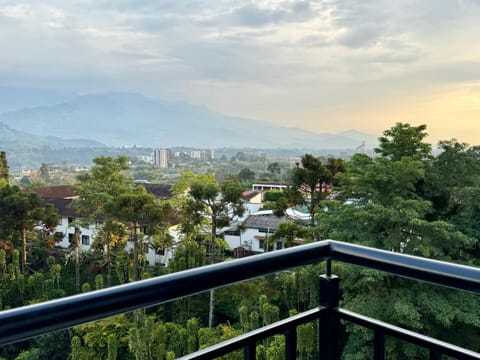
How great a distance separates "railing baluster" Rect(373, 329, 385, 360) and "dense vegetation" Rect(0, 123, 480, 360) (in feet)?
9.03

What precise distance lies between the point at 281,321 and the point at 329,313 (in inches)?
5.5

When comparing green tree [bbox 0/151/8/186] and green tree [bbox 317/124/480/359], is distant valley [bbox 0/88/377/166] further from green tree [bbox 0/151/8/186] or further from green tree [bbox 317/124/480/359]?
green tree [bbox 317/124/480/359]

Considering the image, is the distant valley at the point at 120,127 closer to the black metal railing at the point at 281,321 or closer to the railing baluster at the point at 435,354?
the black metal railing at the point at 281,321

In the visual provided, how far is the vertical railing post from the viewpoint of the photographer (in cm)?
76

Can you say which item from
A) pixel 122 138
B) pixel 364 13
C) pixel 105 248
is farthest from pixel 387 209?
pixel 122 138

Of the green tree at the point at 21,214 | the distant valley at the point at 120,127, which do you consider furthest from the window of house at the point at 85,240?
the distant valley at the point at 120,127

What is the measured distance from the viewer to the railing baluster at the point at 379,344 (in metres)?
0.70

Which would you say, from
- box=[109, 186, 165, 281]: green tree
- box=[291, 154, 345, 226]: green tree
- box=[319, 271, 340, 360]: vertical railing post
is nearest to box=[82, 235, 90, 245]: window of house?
box=[109, 186, 165, 281]: green tree

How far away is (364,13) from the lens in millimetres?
7812

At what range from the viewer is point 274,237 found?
915cm

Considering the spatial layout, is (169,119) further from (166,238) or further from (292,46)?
(166,238)

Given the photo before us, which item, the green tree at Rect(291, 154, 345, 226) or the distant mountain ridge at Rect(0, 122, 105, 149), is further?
the distant mountain ridge at Rect(0, 122, 105, 149)

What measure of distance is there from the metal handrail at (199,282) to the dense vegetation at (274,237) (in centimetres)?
285

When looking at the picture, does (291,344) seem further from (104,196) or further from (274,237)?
(104,196)
